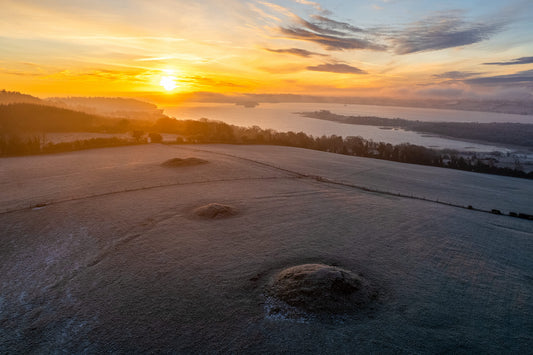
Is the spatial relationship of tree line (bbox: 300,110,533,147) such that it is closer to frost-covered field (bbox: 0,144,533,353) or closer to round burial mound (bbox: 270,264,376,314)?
frost-covered field (bbox: 0,144,533,353)

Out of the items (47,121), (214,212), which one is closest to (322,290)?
(214,212)

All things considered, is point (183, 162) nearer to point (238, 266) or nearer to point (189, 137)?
point (238, 266)

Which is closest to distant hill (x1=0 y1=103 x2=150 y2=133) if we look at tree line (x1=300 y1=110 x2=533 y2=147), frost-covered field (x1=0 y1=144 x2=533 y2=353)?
frost-covered field (x1=0 y1=144 x2=533 y2=353)

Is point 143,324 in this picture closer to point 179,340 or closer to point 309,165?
point 179,340

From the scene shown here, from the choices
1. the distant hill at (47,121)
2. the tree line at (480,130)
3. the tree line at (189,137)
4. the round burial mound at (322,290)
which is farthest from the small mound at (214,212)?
the tree line at (480,130)

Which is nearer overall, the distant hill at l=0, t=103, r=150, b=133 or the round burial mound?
the round burial mound

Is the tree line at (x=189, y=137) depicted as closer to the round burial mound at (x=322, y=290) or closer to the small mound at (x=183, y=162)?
the small mound at (x=183, y=162)

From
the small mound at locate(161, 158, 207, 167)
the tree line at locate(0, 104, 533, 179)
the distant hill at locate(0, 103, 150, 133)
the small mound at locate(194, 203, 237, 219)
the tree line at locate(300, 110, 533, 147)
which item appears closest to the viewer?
the small mound at locate(194, 203, 237, 219)
